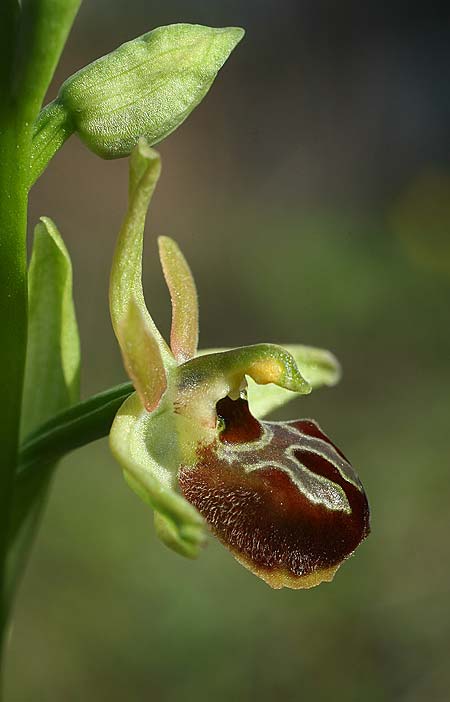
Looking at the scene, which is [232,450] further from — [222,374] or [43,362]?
[43,362]

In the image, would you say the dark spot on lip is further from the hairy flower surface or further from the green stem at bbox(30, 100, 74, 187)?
the green stem at bbox(30, 100, 74, 187)

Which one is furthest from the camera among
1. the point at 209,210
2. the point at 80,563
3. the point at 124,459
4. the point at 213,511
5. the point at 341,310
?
the point at 209,210

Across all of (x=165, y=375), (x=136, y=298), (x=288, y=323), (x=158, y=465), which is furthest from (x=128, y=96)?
(x=288, y=323)

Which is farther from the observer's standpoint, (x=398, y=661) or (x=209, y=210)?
(x=209, y=210)

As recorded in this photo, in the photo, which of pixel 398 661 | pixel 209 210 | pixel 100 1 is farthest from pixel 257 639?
pixel 100 1

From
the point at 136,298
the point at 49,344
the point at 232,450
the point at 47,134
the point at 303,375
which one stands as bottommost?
the point at 303,375

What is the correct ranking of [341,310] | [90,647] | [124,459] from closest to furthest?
[124,459] < [90,647] < [341,310]

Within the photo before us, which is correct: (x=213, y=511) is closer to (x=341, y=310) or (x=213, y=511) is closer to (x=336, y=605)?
(x=336, y=605)

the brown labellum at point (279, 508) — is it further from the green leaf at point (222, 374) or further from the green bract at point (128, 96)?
the green bract at point (128, 96)
